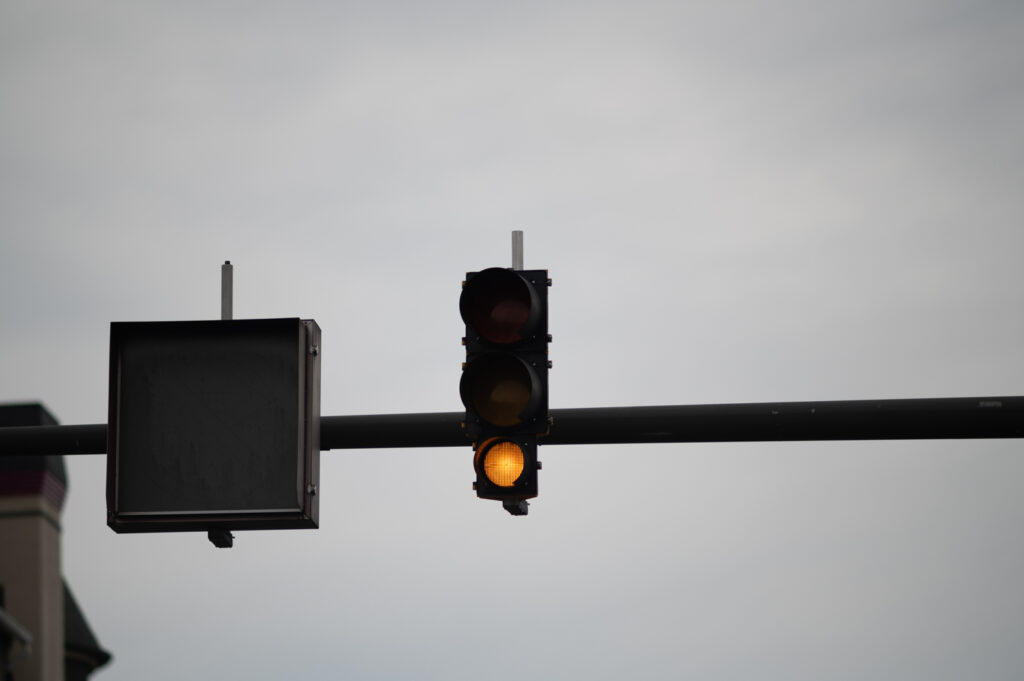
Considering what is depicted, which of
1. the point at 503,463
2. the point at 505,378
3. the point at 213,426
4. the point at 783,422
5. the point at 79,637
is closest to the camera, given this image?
the point at 503,463

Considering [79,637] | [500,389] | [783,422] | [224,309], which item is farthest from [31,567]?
[783,422]

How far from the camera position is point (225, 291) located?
22.4 feet

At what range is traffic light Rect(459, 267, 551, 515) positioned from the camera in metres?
5.75

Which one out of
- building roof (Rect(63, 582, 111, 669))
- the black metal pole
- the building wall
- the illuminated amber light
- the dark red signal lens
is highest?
→ the dark red signal lens

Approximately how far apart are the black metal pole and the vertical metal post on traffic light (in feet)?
2.45

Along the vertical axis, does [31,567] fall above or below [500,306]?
below

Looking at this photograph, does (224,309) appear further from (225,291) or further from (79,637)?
(79,637)

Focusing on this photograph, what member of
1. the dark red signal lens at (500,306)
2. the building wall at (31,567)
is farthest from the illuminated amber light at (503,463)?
the building wall at (31,567)

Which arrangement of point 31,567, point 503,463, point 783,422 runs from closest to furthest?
point 503,463, point 783,422, point 31,567

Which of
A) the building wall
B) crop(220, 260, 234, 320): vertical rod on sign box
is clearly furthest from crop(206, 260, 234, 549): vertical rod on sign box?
the building wall

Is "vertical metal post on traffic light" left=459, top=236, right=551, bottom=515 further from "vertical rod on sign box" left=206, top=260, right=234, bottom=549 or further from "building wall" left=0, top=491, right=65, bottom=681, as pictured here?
"building wall" left=0, top=491, right=65, bottom=681

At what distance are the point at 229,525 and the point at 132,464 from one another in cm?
65

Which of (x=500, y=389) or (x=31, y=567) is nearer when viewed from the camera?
(x=500, y=389)

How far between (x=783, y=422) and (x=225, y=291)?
124 inches
